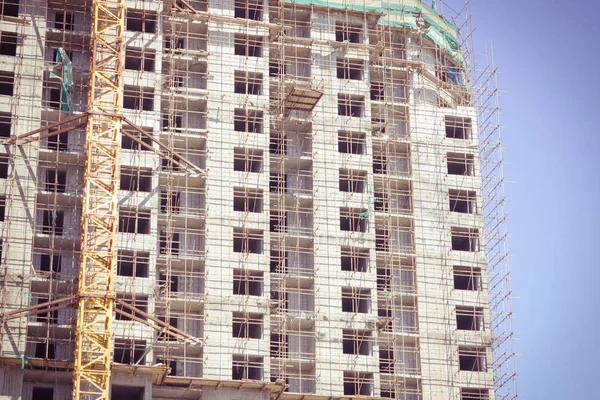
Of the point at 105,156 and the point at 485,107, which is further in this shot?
the point at 485,107

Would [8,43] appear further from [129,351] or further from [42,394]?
[42,394]

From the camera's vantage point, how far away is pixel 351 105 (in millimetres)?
82750

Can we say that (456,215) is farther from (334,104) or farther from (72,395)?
(72,395)

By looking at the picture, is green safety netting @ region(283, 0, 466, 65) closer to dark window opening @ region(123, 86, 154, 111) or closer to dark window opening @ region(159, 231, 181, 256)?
dark window opening @ region(123, 86, 154, 111)

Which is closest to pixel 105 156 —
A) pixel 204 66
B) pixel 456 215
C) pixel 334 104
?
pixel 204 66

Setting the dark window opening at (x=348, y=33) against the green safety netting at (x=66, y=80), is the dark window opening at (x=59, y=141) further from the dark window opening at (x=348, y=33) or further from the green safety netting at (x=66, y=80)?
the dark window opening at (x=348, y=33)

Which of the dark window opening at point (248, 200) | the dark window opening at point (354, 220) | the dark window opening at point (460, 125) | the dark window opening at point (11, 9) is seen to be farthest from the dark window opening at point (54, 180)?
the dark window opening at point (460, 125)

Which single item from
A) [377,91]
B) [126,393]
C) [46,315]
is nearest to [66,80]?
[46,315]

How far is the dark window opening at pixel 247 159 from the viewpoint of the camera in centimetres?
7825

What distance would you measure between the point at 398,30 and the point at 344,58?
4948 millimetres

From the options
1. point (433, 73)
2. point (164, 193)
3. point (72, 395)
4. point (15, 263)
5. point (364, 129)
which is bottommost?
point (72, 395)

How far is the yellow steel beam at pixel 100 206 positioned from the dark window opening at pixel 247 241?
8.12 metres

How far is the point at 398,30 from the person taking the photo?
85.9 meters

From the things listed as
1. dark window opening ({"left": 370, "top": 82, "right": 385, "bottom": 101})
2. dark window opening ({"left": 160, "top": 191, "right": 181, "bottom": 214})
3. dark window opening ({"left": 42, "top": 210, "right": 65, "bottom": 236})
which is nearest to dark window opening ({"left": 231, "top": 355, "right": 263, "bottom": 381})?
dark window opening ({"left": 160, "top": 191, "right": 181, "bottom": 214})
